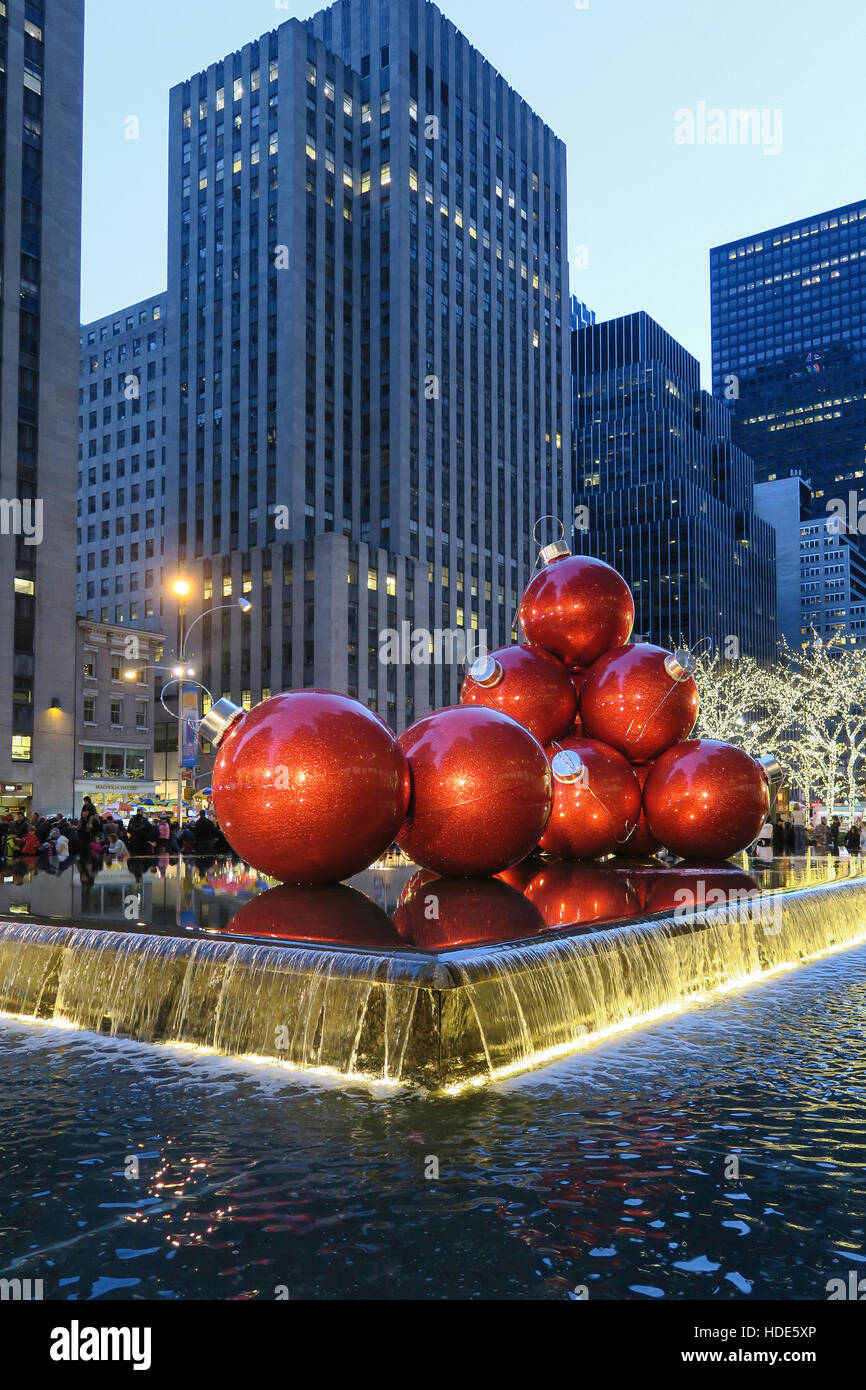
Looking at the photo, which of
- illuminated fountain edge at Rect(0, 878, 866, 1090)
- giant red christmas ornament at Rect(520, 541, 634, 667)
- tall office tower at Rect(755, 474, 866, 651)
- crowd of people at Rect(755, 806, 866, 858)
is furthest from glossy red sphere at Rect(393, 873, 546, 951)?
tall office tower at Rect(755, 474, 866, 651)

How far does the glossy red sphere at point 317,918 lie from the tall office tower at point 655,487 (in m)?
108

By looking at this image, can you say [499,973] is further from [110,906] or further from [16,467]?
[16,467]

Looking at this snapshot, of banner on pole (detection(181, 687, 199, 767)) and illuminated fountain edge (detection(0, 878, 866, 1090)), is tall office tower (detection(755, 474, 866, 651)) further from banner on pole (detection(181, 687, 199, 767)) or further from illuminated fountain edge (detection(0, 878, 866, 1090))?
illuminated fountain edge (detection(0, 878, 866, 1090))

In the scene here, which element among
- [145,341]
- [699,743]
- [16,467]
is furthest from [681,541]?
[699,743]

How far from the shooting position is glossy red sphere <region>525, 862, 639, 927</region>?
8.66 meters

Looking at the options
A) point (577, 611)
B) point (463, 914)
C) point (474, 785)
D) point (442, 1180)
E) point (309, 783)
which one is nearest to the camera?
point (442, 1180)

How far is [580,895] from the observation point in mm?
10195

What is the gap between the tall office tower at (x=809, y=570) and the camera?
157500 mm

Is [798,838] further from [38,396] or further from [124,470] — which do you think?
[124,470]

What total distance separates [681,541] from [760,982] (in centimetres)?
11561

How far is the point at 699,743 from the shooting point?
12.6 m

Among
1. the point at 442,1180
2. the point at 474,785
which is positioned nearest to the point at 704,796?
the point at 474,785

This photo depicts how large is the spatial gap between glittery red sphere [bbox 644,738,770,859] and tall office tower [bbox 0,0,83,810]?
135ft

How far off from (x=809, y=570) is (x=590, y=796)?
160 meters
